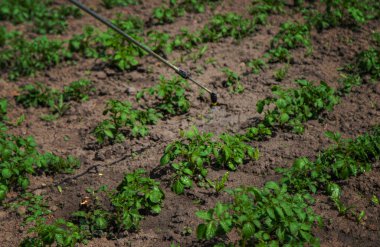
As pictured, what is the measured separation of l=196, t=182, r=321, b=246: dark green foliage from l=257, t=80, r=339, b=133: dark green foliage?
51.4 inches

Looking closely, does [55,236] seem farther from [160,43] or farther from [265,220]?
[160,43]

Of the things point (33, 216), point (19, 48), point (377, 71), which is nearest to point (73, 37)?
point (19, 48)

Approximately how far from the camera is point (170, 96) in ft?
18.1

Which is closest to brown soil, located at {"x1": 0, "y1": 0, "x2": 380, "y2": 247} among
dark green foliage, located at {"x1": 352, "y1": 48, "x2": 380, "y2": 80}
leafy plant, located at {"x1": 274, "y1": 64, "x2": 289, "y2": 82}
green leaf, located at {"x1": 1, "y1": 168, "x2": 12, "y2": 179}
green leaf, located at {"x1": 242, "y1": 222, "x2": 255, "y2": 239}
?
leafy plant, located at {"x1": 274, "y1": 64, "x2": 289, "y2": 82}

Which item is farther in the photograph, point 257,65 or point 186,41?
point 186,41

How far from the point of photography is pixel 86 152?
5.12 m

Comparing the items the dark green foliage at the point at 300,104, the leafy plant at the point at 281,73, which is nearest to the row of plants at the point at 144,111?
the dark green foliage at the point at 300,104

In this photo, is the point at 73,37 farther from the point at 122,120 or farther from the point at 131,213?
the point at 131,213

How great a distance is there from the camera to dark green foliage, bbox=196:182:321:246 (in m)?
3.61

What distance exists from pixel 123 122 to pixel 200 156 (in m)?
1.11

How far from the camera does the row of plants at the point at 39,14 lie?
722 cm

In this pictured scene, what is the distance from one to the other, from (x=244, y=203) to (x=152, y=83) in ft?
8.80

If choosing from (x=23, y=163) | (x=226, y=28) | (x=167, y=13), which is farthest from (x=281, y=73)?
(x=23, y=163)

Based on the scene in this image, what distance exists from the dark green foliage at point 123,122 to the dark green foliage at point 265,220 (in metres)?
1.63
